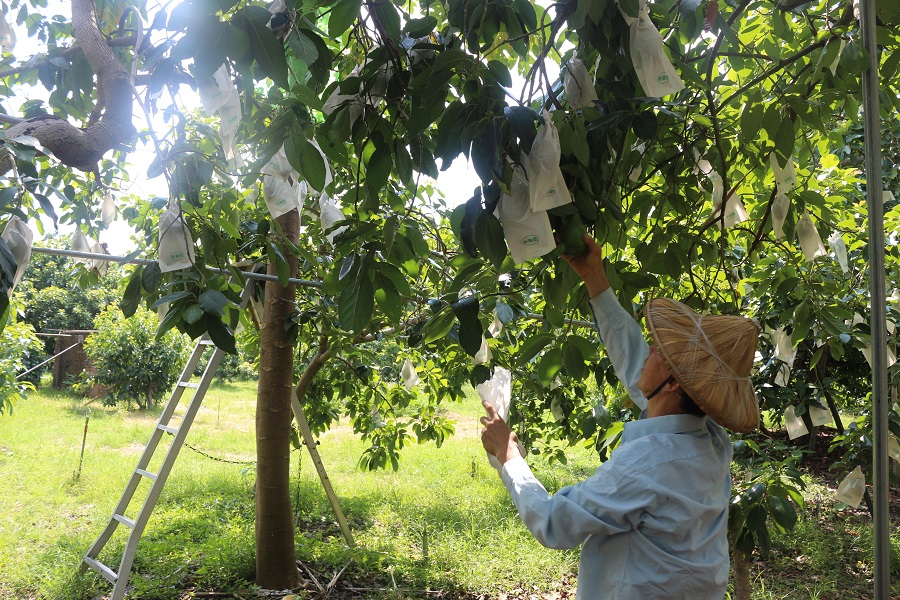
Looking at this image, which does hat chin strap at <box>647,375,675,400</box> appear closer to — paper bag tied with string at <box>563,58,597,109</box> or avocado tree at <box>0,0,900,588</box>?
avocado tree at <box>0,0,900,588</box>

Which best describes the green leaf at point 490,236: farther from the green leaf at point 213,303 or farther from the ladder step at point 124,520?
the ladder step at point 124,520

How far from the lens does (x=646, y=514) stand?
1104 mm

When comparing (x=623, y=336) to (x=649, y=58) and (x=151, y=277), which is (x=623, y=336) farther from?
(x=151, y=277)

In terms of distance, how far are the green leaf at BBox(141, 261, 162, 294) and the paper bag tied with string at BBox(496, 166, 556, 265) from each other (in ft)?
2.45

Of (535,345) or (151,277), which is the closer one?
(151,277)

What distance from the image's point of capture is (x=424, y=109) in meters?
1.09

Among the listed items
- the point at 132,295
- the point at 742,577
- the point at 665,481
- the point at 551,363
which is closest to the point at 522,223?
the point at 665,481

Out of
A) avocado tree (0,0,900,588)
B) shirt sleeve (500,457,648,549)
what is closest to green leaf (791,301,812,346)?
avocado tree (0,0,900,588)

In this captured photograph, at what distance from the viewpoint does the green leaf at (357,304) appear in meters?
1.24

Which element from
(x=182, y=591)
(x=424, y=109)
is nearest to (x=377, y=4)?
(x=424, y=109)

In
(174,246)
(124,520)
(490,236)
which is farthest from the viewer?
(124,520)

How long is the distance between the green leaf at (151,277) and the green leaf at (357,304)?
0.42 metres

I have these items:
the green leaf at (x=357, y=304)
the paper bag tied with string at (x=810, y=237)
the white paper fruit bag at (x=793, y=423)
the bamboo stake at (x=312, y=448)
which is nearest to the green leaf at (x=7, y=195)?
the green leaf at (x=357, y=304)

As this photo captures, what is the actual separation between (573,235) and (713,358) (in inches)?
12.6
